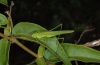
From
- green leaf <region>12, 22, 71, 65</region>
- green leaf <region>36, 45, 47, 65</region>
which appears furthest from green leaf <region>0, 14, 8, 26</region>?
green leaf <region>36, 45, 47, 65</region>

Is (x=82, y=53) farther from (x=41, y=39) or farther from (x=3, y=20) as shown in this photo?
(x=3, y=20)

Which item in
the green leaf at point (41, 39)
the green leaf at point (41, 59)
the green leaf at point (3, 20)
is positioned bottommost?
the green leaf at point (41, 59)

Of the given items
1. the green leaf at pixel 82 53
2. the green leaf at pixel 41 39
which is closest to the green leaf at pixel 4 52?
the green leaf at pixel 41 39

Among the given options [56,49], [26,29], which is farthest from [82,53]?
[26,29]

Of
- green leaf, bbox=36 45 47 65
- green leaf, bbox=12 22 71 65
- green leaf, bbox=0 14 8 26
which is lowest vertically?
green leaf, bbox=36 45 47 65

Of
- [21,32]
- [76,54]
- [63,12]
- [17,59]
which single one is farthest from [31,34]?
[63,12]

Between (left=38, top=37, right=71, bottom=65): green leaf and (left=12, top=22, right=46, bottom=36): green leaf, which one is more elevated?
(left=12, top=22, right=46, bottom=36): green leaf

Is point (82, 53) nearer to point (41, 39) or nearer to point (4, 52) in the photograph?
point (41, 39)

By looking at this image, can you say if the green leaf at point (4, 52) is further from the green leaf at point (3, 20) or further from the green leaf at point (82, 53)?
the green leaf at point (82, 53)

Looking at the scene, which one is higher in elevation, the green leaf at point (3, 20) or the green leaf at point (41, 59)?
the green leaf at point (3, 20)

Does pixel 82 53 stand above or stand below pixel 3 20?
below

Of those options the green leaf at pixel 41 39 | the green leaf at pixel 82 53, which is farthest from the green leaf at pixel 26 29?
the green leaf at pixel 82 53

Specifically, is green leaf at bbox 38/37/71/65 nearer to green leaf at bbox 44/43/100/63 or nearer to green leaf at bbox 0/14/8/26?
green leaf at bbox 44/43/100/63
